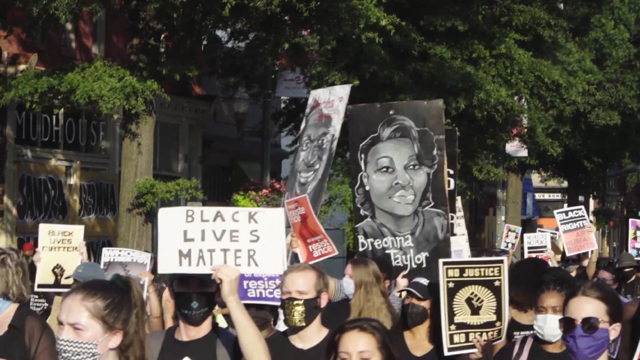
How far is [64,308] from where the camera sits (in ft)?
15.3

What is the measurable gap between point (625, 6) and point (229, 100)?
11334mm

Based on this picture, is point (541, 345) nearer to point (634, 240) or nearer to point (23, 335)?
point (23, 335)

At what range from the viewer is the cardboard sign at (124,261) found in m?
10.5

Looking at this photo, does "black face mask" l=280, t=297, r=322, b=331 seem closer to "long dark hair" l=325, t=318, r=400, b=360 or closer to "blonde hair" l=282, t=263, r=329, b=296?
"blonde hair" l=282, t=263, r=329, b=296

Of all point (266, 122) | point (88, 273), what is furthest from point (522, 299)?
point (266, 122)

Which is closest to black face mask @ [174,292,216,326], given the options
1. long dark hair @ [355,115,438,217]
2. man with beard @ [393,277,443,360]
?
man with beard @ [393,277,443,360]

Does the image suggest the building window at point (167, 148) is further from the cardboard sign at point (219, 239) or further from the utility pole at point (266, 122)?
the cardboard sign at point (219, 239)

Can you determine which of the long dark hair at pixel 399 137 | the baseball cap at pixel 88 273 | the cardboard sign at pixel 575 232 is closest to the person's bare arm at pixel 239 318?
the baseball cap at pixel 88 273

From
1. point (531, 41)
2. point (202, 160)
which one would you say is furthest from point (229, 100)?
point (531, 41)

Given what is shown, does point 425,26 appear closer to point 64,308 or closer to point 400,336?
point 400,336

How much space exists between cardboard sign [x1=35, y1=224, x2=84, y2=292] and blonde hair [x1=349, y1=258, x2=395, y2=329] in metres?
3.33

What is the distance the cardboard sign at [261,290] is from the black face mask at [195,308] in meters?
2.05

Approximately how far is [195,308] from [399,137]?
5.90m

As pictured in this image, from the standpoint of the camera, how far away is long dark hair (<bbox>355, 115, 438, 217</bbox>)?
11406 mm
